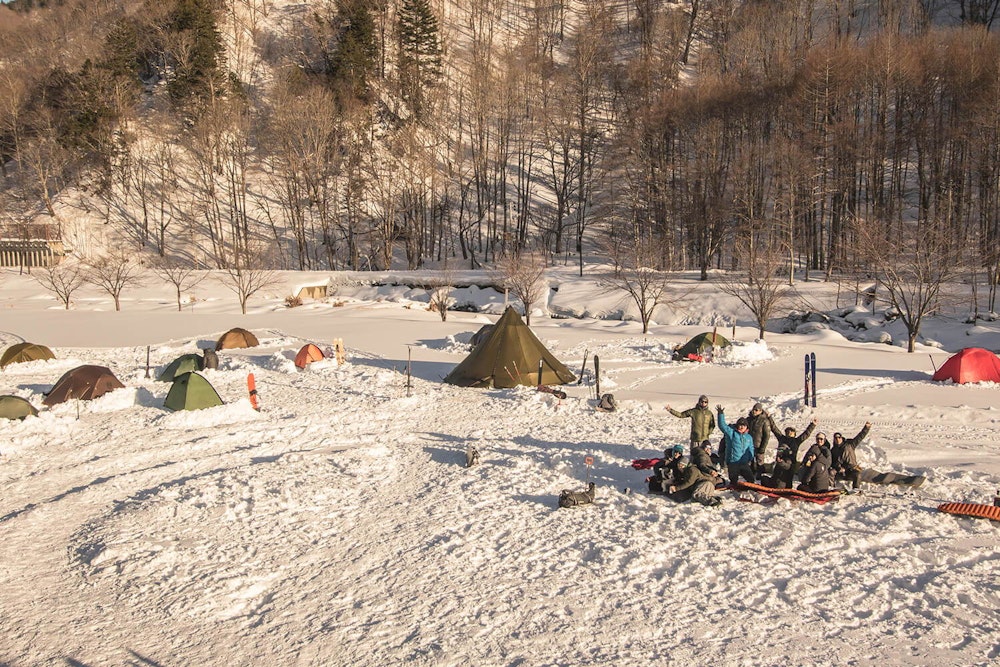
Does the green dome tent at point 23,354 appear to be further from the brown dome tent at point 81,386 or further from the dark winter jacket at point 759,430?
the dark winter jacket at point 759,430

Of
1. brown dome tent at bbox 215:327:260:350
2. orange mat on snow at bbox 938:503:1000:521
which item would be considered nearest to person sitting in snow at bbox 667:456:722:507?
orange mat on snow at bbox 938:503:1000:521

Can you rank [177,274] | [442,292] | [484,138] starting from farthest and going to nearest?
[484,138], [177,274], [442,292]

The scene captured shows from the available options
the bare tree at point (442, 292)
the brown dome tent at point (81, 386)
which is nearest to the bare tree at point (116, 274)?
the bare tree at point (442, 292)

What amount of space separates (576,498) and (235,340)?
54.2 ft

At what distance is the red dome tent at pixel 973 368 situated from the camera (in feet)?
50.9

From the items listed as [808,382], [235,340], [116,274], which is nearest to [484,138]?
[116,274]

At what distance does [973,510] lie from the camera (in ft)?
26.7

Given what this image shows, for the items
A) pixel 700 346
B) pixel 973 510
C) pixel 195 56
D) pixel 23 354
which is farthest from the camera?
pixel 195 56

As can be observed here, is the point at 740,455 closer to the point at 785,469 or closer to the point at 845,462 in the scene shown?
the point at 785,469

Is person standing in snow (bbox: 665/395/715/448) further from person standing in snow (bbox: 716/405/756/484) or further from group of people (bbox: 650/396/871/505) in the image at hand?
person standing in snow (bbox: 716/405/756/484)

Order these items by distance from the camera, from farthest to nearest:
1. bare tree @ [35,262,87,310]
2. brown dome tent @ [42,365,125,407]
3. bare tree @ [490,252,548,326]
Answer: bare tree @ [35,262,87,310]
bare tree @ [490,252,548,326]
brown dome tent @ [42,365,125,407]

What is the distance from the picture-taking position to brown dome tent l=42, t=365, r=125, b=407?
14797 mm

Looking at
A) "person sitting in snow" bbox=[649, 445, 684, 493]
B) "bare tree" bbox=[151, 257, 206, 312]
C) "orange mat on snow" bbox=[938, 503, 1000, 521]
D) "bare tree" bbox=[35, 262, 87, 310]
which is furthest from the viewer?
"bare tree" bbox=[151, 257, 206, 312]

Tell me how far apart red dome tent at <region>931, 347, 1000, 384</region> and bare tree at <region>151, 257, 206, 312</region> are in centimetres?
3057
